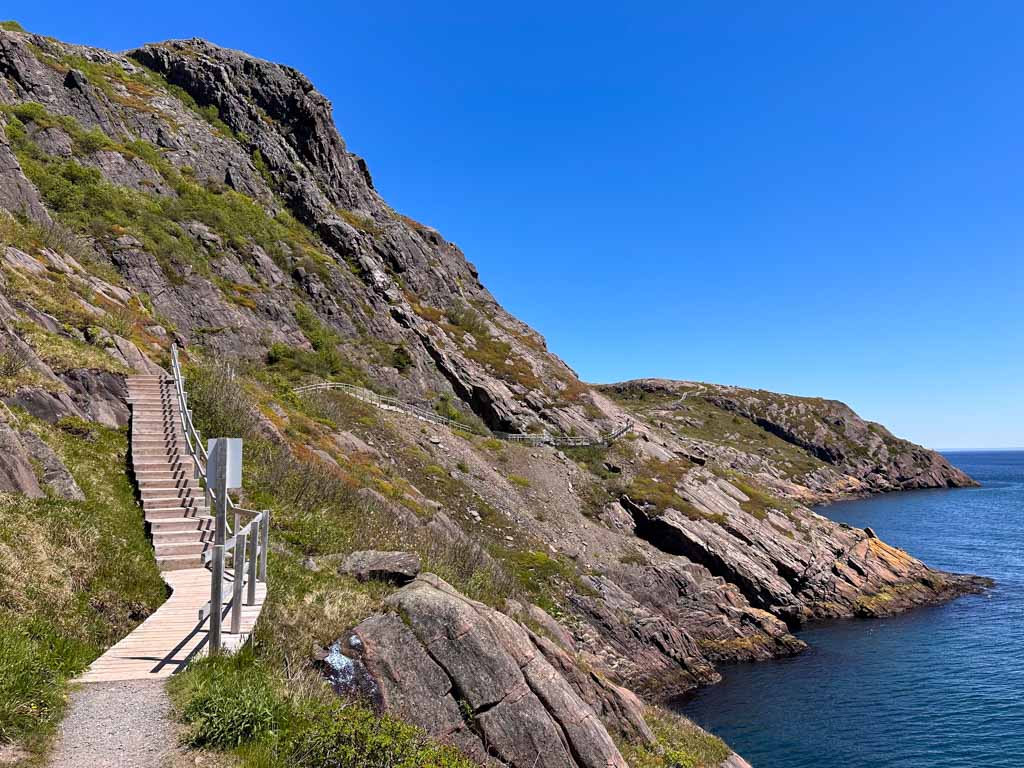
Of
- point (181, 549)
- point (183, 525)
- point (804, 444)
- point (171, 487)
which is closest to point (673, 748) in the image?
point (181, 549)

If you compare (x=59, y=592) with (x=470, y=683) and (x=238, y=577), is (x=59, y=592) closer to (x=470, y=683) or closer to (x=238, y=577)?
(x=238, y=577)

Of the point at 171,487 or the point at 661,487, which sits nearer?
the point at 171,487

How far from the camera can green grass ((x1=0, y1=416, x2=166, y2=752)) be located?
20.8ft

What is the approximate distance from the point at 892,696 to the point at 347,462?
102 ft

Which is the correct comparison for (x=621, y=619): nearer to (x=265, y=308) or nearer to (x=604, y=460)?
(x=604, y=460)

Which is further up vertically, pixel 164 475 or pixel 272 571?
pixel 164 475

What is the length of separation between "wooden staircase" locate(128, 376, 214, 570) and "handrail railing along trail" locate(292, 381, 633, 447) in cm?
1582

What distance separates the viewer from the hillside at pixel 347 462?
9.55m

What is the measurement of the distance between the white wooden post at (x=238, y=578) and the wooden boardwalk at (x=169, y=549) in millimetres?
136

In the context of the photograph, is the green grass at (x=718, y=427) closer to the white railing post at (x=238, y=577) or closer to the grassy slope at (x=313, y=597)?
the grassy slope at (x=313, y=597)

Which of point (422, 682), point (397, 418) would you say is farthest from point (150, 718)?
point (397, 418)

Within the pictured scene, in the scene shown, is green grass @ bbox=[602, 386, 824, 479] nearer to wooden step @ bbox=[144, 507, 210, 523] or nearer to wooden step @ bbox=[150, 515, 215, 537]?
wooden step @ bbox=[144, 507, 210, 523]

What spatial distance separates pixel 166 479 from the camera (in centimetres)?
1579

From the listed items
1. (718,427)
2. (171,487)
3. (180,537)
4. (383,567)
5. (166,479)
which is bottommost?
(383,567)
